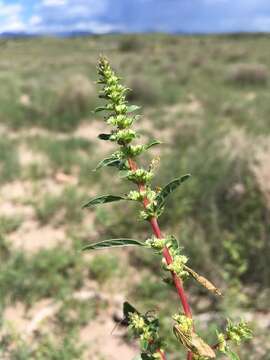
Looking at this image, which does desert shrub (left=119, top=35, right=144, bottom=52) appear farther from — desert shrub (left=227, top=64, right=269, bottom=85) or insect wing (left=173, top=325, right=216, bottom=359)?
insect wing (left=173, top=325, right=216, bottom=359)

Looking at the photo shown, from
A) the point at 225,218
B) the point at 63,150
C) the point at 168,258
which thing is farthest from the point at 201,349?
the point at 63,150

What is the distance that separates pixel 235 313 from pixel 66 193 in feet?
8.94

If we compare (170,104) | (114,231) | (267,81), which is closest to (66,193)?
(114,231)

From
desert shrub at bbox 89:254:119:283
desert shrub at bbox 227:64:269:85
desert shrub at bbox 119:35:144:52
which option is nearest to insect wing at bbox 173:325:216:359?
desert shrub at bbox 89:254:119:283

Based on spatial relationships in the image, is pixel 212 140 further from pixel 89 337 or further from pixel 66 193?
pixel 89 337

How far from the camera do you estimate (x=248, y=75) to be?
14680 mm

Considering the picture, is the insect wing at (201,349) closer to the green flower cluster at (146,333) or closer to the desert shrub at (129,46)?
the green flower cluster at (146,333)

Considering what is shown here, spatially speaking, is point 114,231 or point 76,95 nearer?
point 114,231

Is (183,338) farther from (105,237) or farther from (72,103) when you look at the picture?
(72,103)

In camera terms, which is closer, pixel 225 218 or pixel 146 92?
pixel 225 218

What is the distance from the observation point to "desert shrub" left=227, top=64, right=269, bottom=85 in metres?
14.5

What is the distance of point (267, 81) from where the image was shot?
14.6 meters

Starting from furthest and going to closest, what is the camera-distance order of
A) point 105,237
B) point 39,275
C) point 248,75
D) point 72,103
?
point 248,75, point 72,103, point 105,237, point 39,275

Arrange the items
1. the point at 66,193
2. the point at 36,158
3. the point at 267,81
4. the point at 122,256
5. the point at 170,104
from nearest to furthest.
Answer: the point at 122,256
the point at 66,193
the point at 36,158
the point at 170,104
the point at 267,81
